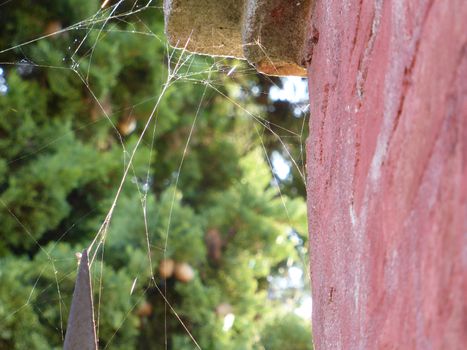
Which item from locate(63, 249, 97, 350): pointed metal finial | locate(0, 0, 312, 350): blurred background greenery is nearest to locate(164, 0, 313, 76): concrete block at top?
locate(63, 249, 97, 350): pointed metal finial

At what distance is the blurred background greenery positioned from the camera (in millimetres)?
2766

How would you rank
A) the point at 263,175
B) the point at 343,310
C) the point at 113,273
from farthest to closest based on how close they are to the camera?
the point at 263,175 → the point at 113,273 → the point at 343,310

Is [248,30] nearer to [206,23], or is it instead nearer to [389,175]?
[206,23]

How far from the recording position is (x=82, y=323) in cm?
90

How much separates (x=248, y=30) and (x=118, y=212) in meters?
2.10

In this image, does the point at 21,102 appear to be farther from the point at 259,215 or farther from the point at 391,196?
the point at 391,196

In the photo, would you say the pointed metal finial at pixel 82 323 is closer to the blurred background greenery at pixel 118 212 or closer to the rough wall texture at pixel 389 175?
the rough wall texture at pixel 389 175

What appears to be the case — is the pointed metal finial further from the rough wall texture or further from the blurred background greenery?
the blurred background greenery

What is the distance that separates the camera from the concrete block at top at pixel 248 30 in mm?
1051

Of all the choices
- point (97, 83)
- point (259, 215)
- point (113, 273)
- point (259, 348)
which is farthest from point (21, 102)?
point (259, 348)

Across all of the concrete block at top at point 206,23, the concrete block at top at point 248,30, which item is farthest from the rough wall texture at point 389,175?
the concrete block at top at point 206,23

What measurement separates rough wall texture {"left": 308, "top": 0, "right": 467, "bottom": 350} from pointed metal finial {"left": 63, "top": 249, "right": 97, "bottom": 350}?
25 cm

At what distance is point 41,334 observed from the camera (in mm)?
2631

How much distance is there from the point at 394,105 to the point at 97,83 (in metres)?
2.69
